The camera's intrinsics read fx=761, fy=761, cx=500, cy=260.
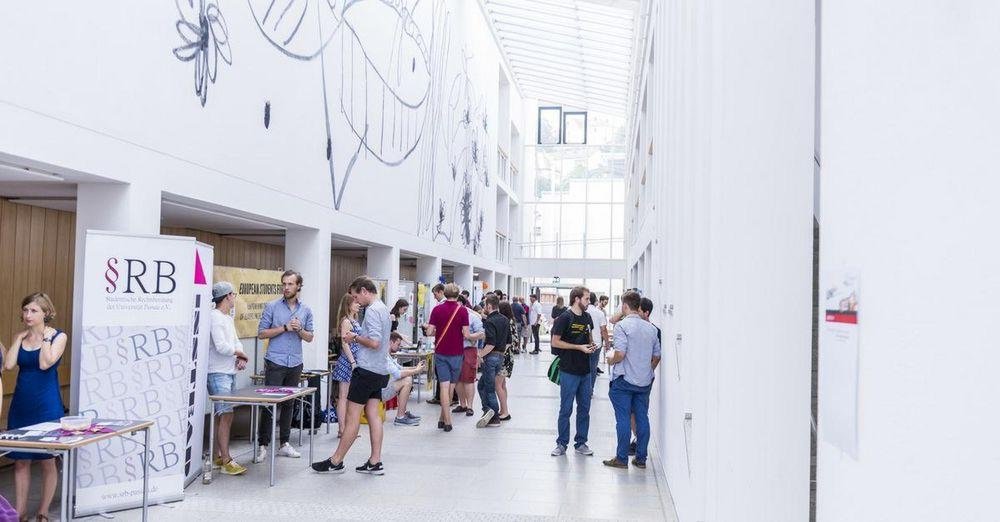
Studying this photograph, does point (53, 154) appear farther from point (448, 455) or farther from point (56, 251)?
point (448, 455)

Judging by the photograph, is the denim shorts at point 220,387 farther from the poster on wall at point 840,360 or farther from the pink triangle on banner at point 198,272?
the poster on wall at point 840,360

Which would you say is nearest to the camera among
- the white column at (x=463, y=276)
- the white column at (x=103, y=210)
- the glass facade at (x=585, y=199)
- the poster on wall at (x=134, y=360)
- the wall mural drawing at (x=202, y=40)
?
the poster on wall at (x=134, y=360)

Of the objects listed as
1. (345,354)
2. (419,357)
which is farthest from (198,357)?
(419,357)

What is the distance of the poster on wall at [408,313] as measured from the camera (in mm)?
12186

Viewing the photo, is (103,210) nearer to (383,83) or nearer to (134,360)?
(134,360)

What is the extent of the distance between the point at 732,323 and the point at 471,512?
3162 mm

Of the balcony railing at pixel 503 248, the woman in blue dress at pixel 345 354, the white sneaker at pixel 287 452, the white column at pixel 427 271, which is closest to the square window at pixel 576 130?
the balcony railing at pixel 503 248

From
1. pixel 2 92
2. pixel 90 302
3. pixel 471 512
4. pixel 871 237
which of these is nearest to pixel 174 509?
pixel 90 302

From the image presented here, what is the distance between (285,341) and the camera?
7328 millimetres

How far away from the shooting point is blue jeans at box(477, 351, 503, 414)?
9391 mm

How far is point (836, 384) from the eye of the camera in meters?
1.80

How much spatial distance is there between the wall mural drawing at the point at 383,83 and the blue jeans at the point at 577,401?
4163mm

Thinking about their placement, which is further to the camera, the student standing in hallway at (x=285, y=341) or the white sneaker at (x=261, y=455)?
the student standing in hallway at (x=285, y=341)

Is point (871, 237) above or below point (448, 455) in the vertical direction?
above
